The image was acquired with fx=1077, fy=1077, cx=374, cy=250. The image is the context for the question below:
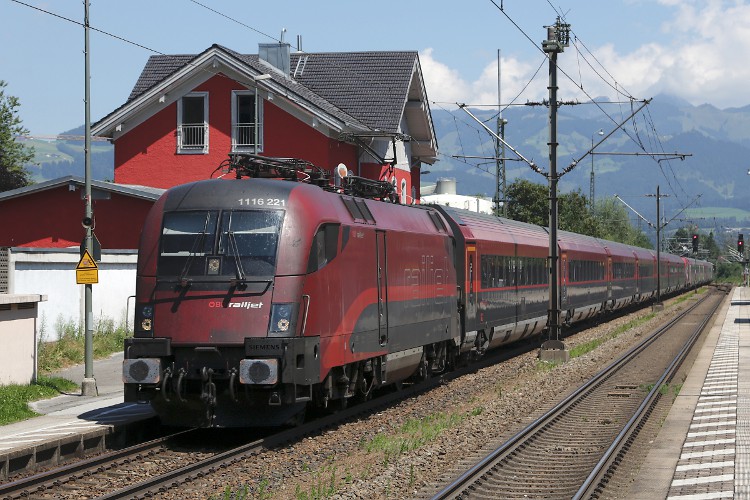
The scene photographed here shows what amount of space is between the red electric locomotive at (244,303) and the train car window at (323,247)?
0.6 inches

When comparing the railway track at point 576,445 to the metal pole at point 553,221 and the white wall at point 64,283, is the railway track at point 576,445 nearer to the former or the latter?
the metal pole at point 553,221

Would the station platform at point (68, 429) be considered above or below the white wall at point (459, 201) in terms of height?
below

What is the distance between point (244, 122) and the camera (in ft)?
117

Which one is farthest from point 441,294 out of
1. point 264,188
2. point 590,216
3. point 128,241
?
point 590,216

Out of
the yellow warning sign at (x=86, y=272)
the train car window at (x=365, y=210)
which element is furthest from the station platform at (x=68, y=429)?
the train car window at (x=365, y=210)

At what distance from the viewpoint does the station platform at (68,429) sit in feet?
41.2

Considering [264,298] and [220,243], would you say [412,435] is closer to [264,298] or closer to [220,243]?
[264,298]

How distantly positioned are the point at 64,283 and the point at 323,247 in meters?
13.1

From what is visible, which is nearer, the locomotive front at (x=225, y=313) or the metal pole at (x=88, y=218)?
the locomotive front at (x=225, y=313)

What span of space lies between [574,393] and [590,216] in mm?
66685

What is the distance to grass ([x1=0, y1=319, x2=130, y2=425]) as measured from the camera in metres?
16.2

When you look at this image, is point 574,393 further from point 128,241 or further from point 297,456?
point 128,241

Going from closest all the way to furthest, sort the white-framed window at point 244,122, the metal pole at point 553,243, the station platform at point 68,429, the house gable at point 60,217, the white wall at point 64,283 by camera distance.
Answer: the station platform at point 68,429 < the white wall at point 64,283 < the metal pole at point 553,243 < the house gable at point 60,217 < the white-framed window at point 244,122

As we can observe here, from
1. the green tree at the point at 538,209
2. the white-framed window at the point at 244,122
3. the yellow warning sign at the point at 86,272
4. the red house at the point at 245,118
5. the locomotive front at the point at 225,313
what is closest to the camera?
the locomotive front at the point at 225,313
